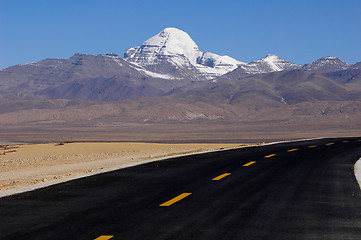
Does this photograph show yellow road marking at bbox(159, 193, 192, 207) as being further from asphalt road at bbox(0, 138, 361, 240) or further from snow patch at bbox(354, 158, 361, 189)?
snow patch at bbox(354, 158, 361, 189)

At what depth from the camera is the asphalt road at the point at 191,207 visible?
7840 mm

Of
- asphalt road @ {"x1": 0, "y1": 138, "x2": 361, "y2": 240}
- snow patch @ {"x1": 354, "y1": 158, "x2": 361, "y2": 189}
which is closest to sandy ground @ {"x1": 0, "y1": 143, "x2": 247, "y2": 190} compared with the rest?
asphalt road @ {"x1": 0, "y1": 138, "x2": 361, "y2": 240}

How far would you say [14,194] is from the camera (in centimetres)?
1187

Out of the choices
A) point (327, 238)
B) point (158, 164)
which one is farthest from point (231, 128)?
point (327, 238)

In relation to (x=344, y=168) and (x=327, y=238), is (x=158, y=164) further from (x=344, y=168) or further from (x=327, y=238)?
(x=327, y=238)

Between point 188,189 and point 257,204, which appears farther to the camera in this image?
point 188,189

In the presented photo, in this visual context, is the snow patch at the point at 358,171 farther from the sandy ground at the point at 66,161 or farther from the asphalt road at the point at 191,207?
the sandy ground at the point at 66,161

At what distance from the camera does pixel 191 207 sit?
9.83m

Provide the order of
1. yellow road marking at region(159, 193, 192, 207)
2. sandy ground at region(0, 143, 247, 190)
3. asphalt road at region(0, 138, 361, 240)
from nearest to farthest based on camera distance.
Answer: asphalt road at region(0, 138, 361, 240) < yellow road marking at region(159, 193, 192, 207) < sandy ground at region(0, 143, 247, 190)

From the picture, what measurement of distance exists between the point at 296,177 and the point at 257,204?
16.3 feet

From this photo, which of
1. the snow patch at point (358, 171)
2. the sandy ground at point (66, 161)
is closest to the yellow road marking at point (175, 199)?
the snow patch at point (358, 171)

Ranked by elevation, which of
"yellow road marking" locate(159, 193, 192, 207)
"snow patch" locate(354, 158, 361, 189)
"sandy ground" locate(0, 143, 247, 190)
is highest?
"yellow road marking" locate(159, 193, 192, 207)

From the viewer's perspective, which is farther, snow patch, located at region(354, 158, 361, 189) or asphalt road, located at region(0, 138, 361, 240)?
snow patch, located at region(354, 158, 361, 189)

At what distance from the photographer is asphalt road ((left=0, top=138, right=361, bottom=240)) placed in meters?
7.84
